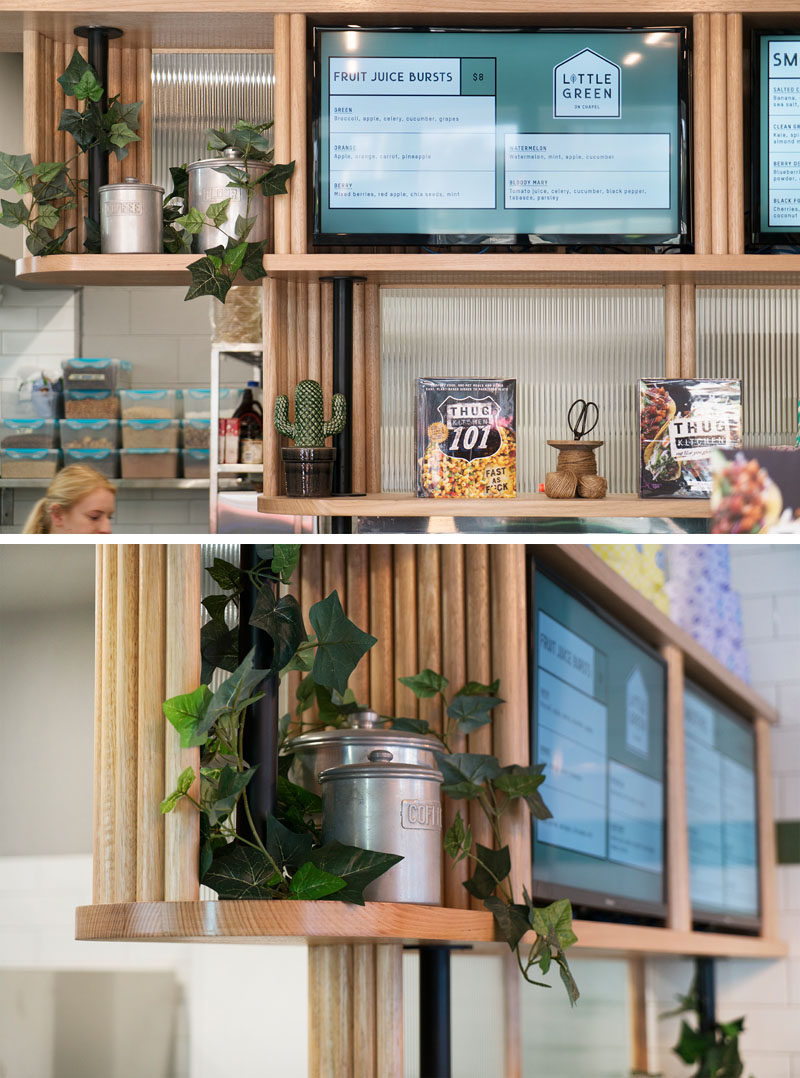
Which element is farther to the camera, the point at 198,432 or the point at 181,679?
the point at 198,432

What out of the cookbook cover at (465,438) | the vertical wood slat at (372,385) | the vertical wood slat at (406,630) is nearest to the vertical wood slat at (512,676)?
the vertical wood slat at (406,630)

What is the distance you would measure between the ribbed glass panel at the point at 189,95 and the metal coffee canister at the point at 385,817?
1686 mm

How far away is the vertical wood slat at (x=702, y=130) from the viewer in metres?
2.48

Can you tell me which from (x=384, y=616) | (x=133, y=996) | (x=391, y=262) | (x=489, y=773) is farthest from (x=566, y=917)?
(x=133, y=996)

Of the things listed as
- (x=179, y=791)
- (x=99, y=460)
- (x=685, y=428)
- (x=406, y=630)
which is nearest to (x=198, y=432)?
(x=99, y=460)

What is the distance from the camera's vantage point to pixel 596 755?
7.77 ft

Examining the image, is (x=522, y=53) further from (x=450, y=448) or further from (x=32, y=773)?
(x=32, y=773)

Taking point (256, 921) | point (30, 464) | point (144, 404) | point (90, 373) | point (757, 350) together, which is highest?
point (90, 373)

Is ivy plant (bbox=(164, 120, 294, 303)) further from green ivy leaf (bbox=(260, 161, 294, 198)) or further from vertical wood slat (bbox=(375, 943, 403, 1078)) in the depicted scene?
vertical wood slat (bbox=(375, 943, 403, 1078))

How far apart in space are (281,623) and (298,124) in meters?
1.46

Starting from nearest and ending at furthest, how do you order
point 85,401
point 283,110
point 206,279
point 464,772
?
point 464,772
point 206,279
point 283,110
point 85,401

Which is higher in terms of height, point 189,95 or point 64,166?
point 189,95

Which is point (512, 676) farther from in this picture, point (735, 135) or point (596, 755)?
point (735, 135)

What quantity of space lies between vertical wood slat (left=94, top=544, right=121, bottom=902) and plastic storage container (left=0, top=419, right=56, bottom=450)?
3391 millimetres
